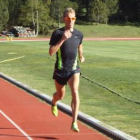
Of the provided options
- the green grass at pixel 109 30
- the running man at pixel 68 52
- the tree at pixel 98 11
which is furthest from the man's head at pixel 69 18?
the tree at pixel 98 11

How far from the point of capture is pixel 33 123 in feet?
28.0

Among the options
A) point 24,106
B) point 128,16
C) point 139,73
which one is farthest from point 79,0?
point 24,106

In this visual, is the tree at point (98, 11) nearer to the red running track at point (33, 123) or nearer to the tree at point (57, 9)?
the tree at point (57, 9)

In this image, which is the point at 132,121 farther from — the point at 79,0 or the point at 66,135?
the point at 79,0

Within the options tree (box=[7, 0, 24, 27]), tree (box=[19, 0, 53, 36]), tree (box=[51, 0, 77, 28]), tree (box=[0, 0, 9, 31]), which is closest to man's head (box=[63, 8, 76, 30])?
tree (box=[19, 0, 53, 36])

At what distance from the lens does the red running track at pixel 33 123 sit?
748 cm

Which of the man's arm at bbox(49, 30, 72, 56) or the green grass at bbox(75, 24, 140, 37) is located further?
the green grass at bbox(75, 24, 140, 37)

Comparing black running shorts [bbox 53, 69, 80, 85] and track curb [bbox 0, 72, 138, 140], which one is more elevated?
black running shorts [bbox 53, 69, 80, 85]

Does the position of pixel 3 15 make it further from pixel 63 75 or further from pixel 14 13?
pixel 63 75

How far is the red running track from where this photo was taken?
24.5ft

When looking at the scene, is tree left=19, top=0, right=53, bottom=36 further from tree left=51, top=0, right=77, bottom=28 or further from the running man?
the running man

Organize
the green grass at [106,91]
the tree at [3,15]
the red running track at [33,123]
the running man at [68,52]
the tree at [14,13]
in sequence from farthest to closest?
1. the tree at [14,13]
2. the tree at [3,15]
3. the green grass at [106,91]
4. the red running track at [33,123]
5. the running man at [68,52]

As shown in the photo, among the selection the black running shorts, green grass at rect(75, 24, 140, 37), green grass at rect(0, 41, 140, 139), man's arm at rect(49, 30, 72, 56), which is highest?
man's arm at rect(49, 30, 72, 56)

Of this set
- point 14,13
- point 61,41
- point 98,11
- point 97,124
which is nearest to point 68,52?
point 61,41
